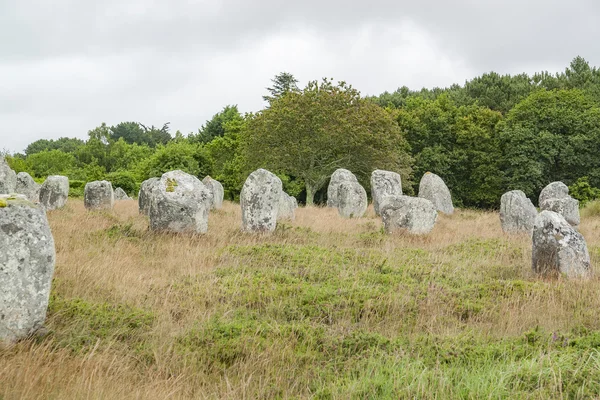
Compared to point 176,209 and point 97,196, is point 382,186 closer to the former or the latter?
point 97,196

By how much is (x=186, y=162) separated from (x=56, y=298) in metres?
37.2

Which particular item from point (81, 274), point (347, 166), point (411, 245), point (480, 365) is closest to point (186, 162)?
point (347, 166)

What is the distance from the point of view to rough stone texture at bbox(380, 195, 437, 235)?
14555 mm

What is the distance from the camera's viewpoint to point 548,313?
22.5 ft

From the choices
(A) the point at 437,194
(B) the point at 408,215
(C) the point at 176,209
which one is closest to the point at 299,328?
(C) the point at 176,209

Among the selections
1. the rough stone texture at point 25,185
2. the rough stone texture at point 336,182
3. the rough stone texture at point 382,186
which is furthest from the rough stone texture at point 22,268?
the rough stone texture at point 336,182

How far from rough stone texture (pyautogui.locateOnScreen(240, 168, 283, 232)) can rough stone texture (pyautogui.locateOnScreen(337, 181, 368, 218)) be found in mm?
8721

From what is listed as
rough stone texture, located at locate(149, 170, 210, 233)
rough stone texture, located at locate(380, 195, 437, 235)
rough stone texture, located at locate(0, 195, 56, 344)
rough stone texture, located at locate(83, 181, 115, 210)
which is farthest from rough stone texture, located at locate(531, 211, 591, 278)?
rough stone texture, located at locate(83, 181, 115, 210)

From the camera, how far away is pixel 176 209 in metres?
12.5

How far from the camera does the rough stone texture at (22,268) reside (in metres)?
5.13

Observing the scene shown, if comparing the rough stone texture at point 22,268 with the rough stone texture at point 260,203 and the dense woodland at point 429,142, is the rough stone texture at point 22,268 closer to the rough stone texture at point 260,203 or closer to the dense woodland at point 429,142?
the rough stone texture at point 260,203

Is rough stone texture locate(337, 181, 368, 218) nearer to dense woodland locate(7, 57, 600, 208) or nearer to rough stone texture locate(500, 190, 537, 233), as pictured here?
rough stone texture locate(500, 190, 537, 233)

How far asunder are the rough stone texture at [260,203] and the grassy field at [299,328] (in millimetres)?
3123

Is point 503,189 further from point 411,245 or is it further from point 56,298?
point 56,298
